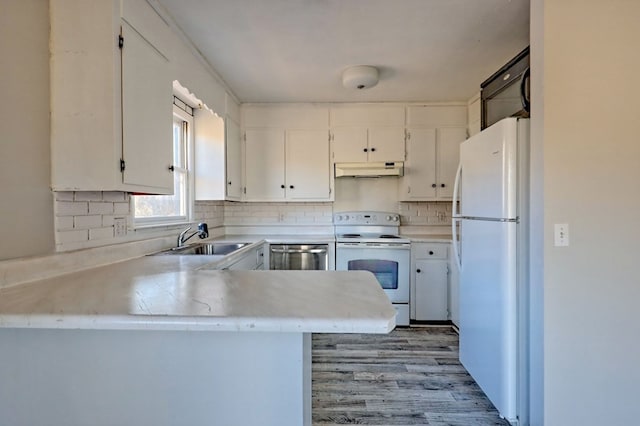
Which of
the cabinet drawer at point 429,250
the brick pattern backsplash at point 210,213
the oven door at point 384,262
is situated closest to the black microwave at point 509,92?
the cabinet drawer at point 429,250

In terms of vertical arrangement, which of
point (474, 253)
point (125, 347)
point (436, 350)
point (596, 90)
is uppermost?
point (596, 90)

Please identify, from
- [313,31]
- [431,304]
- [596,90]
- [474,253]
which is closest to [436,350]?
[431,304]

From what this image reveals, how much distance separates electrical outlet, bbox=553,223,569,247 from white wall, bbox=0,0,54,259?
2310 millimetres

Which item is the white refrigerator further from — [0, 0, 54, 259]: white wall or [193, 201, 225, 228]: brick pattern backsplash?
[193, 201, 225, 228]: brick pattern backsplash

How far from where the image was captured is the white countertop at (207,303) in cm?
82

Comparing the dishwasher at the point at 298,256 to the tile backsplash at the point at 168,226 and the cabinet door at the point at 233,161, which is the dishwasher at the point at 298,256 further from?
the cabinet door at the point at 233,161

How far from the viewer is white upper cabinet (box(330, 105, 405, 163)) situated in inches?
137

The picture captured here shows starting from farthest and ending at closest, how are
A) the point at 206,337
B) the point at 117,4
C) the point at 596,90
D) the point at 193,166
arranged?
1. the point at 193,166
2. the point at 596,90
3. the point at 117,4
4. the point at 206,337

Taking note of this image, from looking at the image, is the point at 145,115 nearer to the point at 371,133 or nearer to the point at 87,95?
the point at 87,95

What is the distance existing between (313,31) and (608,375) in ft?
8.21

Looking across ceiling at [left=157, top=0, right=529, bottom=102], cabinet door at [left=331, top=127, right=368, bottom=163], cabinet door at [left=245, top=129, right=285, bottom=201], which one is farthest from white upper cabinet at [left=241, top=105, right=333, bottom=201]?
ceiling at [left=157, top=0, right=529, bottom=102]

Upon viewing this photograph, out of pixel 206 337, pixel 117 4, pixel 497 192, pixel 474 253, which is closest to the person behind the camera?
pixel 206 337

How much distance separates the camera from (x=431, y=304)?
3248 millimetres

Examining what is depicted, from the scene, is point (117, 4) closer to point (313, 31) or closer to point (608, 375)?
point (313, 31)
